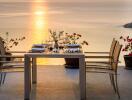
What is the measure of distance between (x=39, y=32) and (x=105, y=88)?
7.49m

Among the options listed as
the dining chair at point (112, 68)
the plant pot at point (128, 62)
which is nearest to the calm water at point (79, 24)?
the plant pot at point (128, 62)

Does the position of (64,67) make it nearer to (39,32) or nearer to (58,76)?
(58,76)

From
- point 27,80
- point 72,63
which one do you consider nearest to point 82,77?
point 27,80

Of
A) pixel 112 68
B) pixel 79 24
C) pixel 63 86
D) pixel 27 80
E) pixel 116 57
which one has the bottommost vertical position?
pixel 63 86

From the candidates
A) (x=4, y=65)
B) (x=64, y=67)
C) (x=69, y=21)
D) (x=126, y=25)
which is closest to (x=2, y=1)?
(x=69, y=21)

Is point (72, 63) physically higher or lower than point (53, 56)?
lower

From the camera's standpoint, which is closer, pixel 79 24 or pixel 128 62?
pixel 128 62

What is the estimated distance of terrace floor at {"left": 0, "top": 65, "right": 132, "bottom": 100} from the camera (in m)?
5.36

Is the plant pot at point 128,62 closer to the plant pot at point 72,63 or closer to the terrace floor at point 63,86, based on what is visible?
the terrace floor at point 63,86

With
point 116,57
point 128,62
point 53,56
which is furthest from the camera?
point 128,62

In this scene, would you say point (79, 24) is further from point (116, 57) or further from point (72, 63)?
point (116, 57)

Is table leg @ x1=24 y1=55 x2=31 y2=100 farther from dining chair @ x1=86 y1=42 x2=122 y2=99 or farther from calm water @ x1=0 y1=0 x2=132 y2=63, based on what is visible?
calm water @ x1=0 y1=0 x2=132 y2=63

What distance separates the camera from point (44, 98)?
5266mm

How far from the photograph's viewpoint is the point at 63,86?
19.6 ft
